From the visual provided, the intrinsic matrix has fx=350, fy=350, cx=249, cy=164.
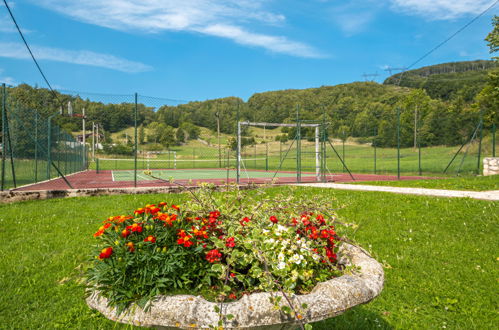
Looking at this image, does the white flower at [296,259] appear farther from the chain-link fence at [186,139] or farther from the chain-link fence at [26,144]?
the chain-link fence at [26,144]

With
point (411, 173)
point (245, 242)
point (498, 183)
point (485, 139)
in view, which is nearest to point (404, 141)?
point (411, 173)

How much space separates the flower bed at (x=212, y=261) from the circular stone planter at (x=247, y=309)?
0.01 m

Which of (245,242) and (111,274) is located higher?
(245,242)

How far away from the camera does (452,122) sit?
18.3 m

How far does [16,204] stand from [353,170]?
63.9 feet

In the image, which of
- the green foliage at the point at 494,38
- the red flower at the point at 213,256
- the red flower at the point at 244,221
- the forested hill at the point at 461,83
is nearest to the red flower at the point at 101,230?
the red flower at the point at 213,256

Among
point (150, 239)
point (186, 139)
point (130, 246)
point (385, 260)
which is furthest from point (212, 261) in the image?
point (186, 139)

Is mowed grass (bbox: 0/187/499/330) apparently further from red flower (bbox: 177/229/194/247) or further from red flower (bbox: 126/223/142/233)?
red flower (bbox: 177/229/194/247)

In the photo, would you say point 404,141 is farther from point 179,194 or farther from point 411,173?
point 179,194

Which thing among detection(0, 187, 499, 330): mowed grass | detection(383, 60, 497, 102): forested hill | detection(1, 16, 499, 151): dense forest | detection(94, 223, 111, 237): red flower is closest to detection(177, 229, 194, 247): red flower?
detection(94, 223, 111, 237): red flower

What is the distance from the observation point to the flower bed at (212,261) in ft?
5.50

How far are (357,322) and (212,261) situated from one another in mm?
2074

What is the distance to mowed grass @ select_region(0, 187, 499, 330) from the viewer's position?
10.7 ft

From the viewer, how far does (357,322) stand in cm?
326
